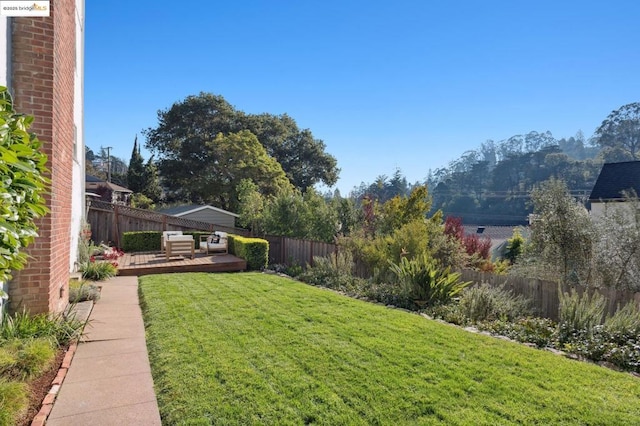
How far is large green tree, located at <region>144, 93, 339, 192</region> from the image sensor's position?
3206cm

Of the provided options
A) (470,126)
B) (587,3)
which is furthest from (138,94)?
(470,126)

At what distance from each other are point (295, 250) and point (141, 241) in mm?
7190

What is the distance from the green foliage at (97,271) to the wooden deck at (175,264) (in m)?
0.95

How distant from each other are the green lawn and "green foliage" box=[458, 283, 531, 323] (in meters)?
0.93

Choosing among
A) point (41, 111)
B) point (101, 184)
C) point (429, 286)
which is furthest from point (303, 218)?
point (101, 184)

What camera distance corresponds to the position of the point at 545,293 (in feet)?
22.2

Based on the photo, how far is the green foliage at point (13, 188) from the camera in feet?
6.45

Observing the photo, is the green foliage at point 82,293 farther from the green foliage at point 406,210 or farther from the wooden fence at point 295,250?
the green foliage at point 406,210

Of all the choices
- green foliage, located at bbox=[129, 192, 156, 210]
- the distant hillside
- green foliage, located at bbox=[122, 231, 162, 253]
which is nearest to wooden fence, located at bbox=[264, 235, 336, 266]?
green foliage, located at bbox=[122, 231, 162, 253]

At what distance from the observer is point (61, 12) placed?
527 centimetres

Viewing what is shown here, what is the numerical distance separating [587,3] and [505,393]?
1105 centimetres

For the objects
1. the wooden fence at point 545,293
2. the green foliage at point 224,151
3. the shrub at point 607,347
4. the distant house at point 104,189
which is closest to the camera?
the shrub at point 607,347

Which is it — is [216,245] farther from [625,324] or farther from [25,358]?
[625,324]

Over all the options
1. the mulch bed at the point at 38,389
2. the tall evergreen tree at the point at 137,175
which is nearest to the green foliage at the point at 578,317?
the mulch bed at the point at 38,389
